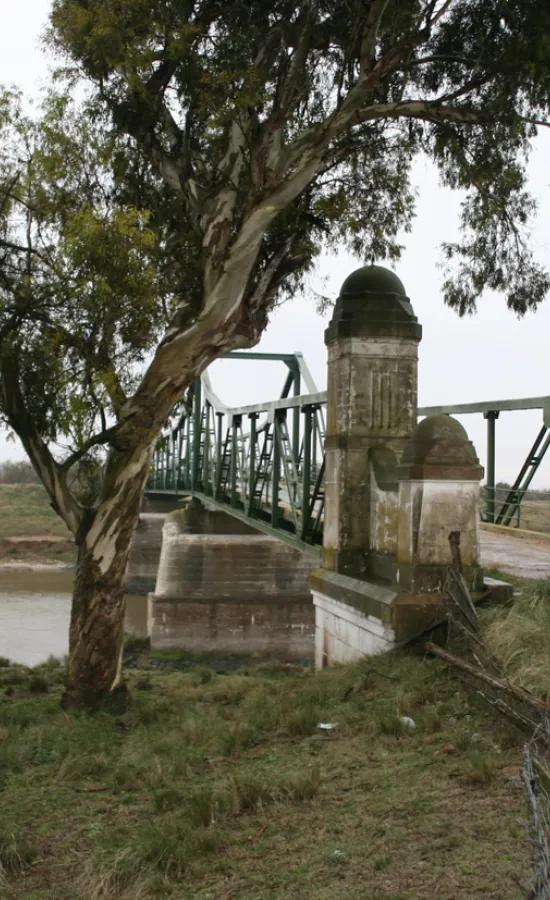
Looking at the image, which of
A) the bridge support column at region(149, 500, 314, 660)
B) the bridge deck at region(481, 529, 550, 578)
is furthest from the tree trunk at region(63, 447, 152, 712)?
the bridge support column at region(149, 500, 314, 660)

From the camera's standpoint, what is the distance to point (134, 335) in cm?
1022

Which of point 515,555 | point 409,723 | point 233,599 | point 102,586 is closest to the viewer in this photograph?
point 409,723

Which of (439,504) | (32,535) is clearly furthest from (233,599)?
(32,535)

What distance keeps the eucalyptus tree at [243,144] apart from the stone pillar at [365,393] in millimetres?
1419

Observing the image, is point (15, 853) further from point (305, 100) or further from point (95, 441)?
point (305, 100)

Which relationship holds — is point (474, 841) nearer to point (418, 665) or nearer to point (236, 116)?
point (418, 665)

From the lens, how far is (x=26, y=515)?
201 ft

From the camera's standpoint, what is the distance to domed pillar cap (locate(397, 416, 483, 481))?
7.73 m

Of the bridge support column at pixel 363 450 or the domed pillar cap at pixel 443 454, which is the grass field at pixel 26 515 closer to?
the bridge support column at pixel 363 450

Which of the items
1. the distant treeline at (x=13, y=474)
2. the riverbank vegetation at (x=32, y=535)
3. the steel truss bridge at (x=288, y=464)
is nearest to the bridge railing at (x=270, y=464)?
the steel truss bridge at (x=288, y=464)

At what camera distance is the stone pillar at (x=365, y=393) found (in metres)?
9.48

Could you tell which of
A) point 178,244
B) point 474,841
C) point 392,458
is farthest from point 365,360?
point 474,841

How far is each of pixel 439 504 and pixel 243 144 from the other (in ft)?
17.8

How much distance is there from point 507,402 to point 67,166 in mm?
6042
